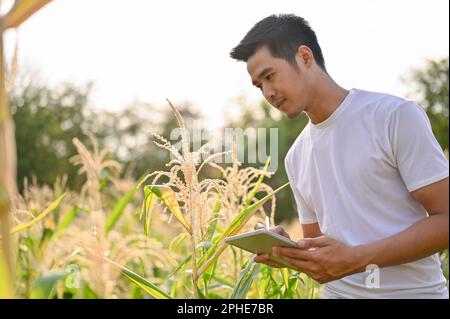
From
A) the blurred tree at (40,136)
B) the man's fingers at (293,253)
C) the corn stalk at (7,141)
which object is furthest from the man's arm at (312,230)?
the blurred tree at (40,136)

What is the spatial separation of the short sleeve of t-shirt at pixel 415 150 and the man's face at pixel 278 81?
15.8 inches

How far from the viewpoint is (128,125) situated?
39438 millimetres

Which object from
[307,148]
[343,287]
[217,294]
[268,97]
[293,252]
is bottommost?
[217,294]

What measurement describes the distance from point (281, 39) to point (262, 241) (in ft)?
2.58

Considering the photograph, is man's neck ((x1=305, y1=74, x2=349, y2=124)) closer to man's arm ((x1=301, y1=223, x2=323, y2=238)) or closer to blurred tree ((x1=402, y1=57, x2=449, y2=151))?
man's arm ((x1=301, y1=223, x2=323, y2=238))

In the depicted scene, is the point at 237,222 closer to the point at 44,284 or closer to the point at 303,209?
the point at 303,209

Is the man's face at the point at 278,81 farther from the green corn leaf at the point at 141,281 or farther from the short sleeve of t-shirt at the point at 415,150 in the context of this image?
the green corn leaf at the point at 141,281

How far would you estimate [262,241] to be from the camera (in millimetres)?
2000

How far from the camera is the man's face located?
2.26m

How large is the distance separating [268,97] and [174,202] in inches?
19.3

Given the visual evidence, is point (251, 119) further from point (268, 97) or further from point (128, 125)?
point (268, 97)

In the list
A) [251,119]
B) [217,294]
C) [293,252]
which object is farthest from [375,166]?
[251,119]

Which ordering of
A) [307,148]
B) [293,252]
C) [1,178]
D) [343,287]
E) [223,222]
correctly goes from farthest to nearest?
[223,222] → [307,148] → [343,287] → [293,252] → [1,178]
